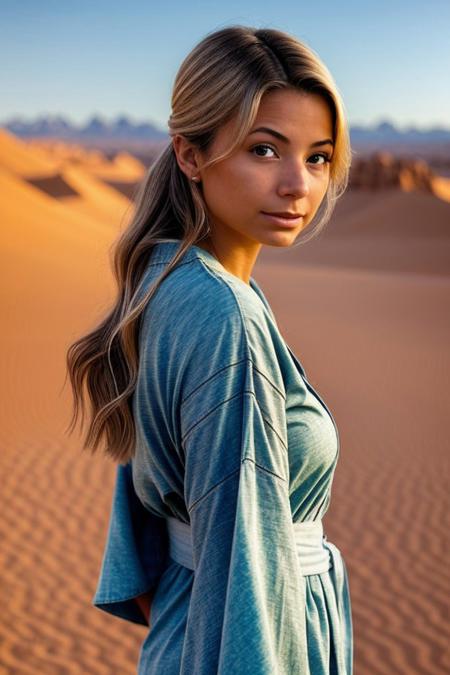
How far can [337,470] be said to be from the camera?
854cm

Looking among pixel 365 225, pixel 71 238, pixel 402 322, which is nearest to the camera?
pixel 402 322

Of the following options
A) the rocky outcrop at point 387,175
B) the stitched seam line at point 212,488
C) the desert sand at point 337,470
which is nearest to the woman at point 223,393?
the stitched seam line at point 212,488

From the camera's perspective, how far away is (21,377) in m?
10.6

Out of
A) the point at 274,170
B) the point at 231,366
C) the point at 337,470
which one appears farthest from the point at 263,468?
the point at 337,470

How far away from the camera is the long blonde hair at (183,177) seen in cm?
151

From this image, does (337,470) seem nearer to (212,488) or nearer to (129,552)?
(129,552)

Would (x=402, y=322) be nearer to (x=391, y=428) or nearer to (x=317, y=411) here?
(x=391, y=428)

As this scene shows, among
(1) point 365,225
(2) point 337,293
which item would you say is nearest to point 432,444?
(2) point 337,293

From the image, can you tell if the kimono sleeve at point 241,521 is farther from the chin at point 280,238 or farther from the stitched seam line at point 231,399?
the chin at point 280,238

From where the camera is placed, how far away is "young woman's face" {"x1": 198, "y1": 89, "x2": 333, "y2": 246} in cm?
153

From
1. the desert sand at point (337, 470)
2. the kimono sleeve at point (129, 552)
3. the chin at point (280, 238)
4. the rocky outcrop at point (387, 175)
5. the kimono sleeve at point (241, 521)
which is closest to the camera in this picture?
the kimono sleeve at point (241, 521)

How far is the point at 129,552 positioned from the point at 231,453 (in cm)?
67

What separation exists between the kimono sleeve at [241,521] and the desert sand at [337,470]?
63 centimetres

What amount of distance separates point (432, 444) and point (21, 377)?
5.36 meters
